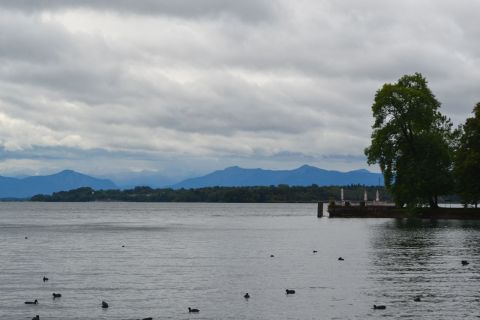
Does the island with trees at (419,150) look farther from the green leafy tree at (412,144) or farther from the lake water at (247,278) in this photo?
the lake water at (247,278)

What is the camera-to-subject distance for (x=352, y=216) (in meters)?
129

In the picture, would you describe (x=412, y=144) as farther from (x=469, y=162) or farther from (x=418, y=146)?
(x=469, y=162)

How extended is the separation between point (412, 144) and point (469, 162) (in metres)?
13.4

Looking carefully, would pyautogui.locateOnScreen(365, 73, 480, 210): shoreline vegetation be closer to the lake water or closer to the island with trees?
the island with trees

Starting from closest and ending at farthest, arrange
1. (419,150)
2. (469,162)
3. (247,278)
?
(247,278) < (469,162) < (419,150)

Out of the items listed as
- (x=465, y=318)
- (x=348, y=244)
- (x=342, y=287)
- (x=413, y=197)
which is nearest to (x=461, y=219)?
(x=413, y=197)

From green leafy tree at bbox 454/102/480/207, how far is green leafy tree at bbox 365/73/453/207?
3.84m

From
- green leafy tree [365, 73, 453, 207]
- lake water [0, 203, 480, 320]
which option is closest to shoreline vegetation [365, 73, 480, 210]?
green leafy tree [365, 73, 453, 207]

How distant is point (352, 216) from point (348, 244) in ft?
183

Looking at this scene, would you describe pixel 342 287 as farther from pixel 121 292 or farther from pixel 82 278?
pixel 82 278

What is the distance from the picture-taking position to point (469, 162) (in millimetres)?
103000

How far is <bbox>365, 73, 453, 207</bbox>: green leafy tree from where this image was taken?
11150 centimetres

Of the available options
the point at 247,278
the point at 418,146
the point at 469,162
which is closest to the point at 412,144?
the point at 418,146

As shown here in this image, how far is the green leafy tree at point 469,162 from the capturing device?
104 metres
